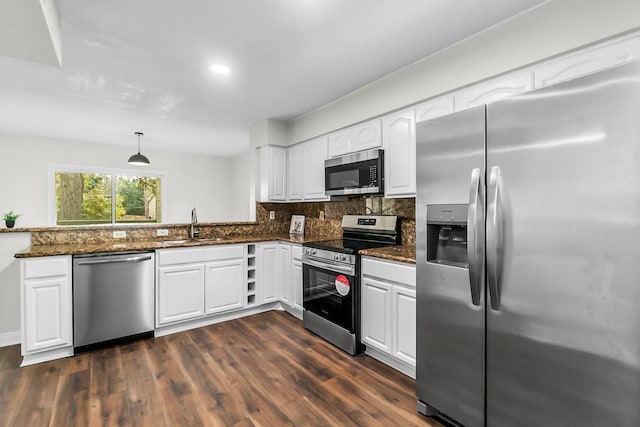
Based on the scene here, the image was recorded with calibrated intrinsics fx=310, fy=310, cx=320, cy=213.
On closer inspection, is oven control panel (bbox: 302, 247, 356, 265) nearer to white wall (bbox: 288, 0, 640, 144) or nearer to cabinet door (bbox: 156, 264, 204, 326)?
cabinet door (bbox: 156, 264, 204, 326)

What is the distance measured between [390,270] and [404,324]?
15.9 inches

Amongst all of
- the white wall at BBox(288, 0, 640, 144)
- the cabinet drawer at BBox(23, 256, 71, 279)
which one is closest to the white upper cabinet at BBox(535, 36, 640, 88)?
the white wall at BBox(288, 0, 640, 144)

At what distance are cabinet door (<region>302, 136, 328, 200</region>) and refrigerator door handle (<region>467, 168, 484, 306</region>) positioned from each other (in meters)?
2.20

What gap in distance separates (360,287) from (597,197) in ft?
5.81

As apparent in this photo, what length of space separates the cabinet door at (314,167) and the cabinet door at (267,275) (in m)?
0.83

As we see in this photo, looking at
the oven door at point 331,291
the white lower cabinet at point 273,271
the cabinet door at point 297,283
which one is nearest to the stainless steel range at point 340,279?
the oven door at point 331,291

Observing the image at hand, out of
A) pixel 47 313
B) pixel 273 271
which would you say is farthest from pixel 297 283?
pixel 47 313

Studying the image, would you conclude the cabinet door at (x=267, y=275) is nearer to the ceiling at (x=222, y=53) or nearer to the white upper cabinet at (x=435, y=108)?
the ceiling at (x=222, y=53)

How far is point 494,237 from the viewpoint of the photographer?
1.49 metres

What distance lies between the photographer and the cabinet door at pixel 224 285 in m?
3.43

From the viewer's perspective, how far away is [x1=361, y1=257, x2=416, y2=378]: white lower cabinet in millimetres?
2254

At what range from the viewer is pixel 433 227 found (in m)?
1.87

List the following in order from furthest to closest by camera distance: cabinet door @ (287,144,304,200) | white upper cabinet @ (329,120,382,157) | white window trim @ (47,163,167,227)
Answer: white window trim @ (47,163,167,227) < cabinet door @ (287,144,304,200) < white upper cabinet @ (329,120,382,157)

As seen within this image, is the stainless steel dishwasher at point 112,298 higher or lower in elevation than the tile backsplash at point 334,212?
lower
